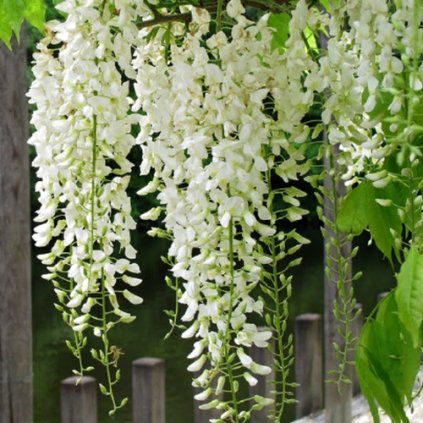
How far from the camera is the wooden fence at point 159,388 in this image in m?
2.83

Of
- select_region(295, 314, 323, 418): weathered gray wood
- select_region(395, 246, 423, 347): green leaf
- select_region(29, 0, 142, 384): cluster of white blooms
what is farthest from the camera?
select_region(295, 314, 323, 418): weathered gray wood

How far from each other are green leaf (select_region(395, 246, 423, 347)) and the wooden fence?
Answer: 1688 millimetres

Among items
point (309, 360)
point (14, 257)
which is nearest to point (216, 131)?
point (14, 257)

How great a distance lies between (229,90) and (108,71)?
152mm

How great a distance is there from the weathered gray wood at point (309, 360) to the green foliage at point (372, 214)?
8.63 ft

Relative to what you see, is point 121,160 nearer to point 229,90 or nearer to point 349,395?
point 229,90

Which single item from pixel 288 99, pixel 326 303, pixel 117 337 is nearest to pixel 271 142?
pixel 288 99

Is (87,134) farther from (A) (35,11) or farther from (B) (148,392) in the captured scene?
(B) (148,392)

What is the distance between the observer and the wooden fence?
2832 millimetres

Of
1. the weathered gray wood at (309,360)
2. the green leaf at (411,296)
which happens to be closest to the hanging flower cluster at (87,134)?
the green leaf at (411,296)

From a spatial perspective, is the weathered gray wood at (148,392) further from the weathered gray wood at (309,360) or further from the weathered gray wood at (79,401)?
the weathered gray wood at (309,360)

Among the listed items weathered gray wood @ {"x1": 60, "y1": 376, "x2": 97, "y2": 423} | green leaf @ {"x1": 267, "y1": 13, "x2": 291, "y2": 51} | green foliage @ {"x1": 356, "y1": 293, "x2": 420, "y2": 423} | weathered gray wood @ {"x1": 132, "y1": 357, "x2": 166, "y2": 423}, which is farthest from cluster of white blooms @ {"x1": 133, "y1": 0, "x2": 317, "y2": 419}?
weathered gray wood @ {"x1": 132, "y1": 357, "x2": 166, "y2": 423}

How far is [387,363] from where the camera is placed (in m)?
0.90

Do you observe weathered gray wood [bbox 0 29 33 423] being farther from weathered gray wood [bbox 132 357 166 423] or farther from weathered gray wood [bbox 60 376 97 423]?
weathered gray wood [bbox 132 357 166 423]
